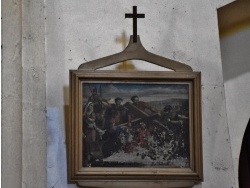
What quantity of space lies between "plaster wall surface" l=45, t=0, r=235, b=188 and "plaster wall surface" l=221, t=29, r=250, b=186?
26cm

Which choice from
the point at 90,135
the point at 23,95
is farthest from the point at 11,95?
the point at 90,135

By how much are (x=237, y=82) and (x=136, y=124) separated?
616 millimetres

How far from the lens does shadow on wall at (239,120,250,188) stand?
8.68 ft

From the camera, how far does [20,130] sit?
7.32ft

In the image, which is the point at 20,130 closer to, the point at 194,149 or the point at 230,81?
the point at 194,149

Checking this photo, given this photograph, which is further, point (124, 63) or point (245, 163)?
point (245, 163)

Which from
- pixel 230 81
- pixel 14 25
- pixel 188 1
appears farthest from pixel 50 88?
pixel 230 81

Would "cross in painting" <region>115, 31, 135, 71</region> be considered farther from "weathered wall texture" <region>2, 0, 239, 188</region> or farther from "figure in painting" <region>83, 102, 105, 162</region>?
"figure in painting" <region>83, 102, 105, 162</region>

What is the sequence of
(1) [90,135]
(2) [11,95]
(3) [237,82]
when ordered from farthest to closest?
(3) [237,82] < (2) [11,95] < (1) [90,135]

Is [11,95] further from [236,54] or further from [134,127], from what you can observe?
[236,54]

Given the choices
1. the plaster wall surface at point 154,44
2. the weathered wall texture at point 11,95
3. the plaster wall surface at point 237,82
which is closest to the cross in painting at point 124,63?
the plaster wall surface at point 154,44

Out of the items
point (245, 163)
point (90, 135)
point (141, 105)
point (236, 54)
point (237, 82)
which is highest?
point (236, 54)

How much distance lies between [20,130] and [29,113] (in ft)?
0.22

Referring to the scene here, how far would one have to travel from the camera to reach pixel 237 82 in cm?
259
